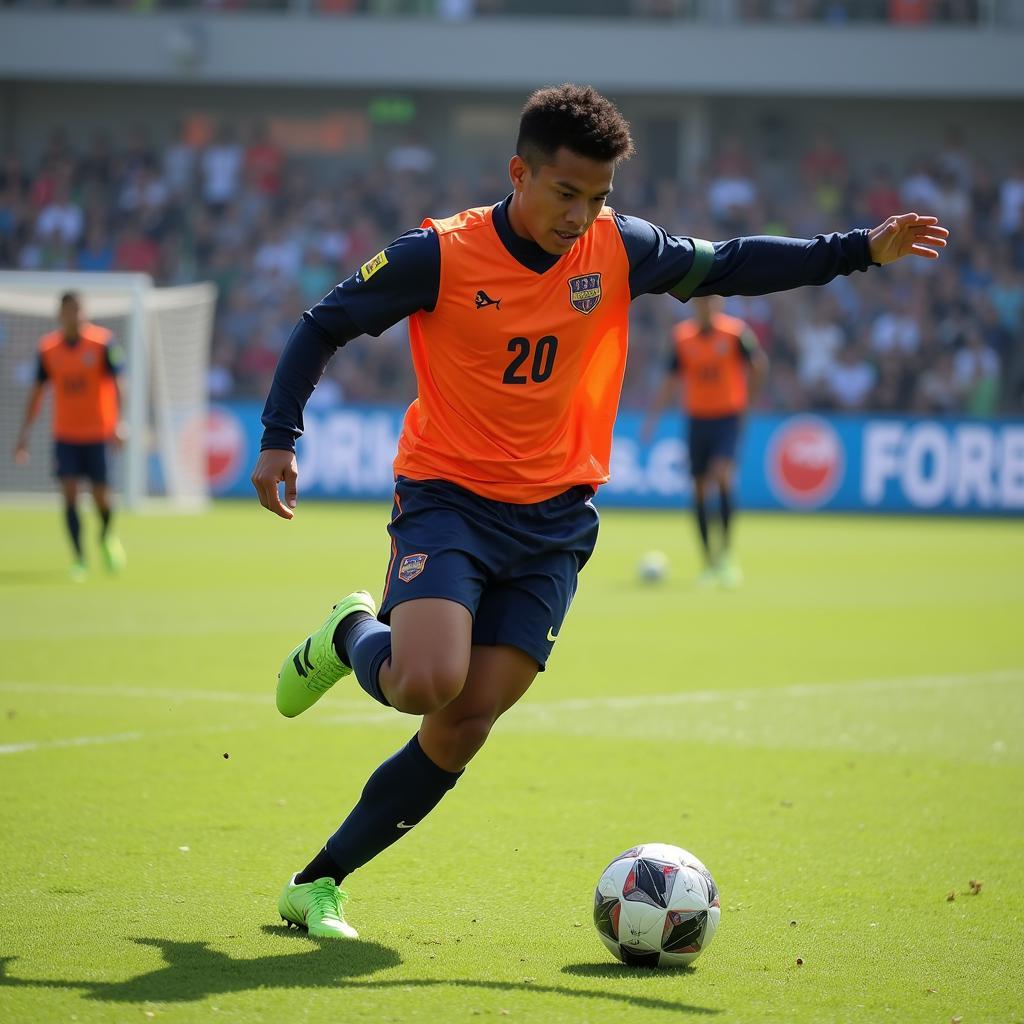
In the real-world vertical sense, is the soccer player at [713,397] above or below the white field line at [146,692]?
above

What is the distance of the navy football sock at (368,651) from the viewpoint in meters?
4.41

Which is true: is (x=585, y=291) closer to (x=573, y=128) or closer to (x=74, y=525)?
(x=573, y=128)

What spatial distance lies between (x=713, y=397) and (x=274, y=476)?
1117cm

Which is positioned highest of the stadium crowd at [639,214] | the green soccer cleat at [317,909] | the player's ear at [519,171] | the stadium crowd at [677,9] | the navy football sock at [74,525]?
the stadium crowd at [677,9]

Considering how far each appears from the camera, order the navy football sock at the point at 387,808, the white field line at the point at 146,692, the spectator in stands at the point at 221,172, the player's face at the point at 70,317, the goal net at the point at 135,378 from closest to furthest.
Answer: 1. the navy football sock at the point at 387,808
2. the white field line at the point at 146,692
3. the player's face at the point at 70,317
4. the goal net at the point at 135,378
5. the spectator in stands at the point at 221,172

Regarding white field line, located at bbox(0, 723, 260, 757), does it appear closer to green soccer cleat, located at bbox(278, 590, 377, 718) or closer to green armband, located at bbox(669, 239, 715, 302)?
green soccer cleat, located at bbox(278, 590, 377, 718)

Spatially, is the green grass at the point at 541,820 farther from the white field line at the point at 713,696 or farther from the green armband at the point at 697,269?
the green armband at the point at 697,269

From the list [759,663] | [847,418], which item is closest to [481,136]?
[847,418]

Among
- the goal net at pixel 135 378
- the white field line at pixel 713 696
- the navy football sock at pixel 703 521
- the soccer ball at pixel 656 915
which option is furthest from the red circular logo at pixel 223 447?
the soccer ball at pixel 656 915

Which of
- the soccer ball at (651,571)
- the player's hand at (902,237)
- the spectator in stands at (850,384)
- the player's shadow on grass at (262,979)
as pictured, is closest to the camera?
the player's shadow on grass at (262,979)

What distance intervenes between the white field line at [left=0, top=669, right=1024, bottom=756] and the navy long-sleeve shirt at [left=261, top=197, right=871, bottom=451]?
329 centimetres

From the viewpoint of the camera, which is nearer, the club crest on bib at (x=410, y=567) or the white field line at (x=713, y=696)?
the club crest on bib at (x=410, y=567)

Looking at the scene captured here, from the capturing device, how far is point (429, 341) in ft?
15.4

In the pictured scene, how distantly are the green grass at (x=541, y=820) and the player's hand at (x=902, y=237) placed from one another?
1892mm
